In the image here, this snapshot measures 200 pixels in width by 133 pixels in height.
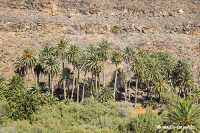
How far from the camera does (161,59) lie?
95.8 metres

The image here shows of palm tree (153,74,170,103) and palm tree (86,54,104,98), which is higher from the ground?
palm tree (86,54,104,98)

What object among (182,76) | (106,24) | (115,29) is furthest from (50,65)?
(106,24)

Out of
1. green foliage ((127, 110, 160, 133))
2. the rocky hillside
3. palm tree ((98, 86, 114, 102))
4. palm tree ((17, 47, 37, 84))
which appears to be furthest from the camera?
the rocky hillside

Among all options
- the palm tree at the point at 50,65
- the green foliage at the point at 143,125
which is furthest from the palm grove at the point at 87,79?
the green foliage at the point at 143,125

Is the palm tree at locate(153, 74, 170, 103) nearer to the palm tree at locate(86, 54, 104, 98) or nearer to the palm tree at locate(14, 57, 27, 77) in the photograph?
the palm tree at locate(86, 54, 104, 98)

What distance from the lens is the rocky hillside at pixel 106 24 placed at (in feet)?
356

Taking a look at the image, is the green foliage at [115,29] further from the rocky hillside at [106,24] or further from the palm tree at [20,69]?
the palm tree at [20,69]

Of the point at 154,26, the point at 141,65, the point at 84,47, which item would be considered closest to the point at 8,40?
the point at 84,47

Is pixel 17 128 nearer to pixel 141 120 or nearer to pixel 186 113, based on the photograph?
pixel 141 120

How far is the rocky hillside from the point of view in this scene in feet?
356

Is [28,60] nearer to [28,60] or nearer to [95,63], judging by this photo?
[28,60]

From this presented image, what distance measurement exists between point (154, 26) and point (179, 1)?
21168 millimetres

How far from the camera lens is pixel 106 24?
120438 mm

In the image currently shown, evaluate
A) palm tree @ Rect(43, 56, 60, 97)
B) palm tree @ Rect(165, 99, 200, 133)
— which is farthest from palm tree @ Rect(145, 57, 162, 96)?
palm tree @ Rect(165, 99, 200, 133)
